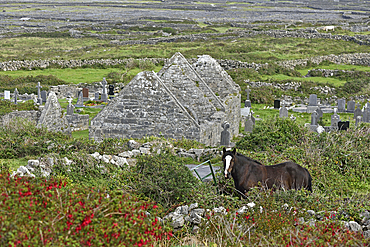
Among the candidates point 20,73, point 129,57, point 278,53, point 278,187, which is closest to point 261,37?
point 278,53

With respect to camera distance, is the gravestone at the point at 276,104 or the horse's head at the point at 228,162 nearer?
the horse's head at the point at 228,162

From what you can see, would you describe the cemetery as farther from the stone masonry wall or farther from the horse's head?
the horse's head

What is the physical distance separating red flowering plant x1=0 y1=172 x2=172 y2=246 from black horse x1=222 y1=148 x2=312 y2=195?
2.96 metres

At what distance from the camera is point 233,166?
10789 millimetres

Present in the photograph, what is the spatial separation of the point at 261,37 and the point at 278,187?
73.9 metres

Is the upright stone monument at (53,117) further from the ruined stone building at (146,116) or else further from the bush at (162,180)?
the bush at (162,180)

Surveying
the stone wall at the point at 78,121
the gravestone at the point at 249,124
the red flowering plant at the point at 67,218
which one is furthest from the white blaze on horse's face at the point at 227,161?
the stone wall at the point at 78,121

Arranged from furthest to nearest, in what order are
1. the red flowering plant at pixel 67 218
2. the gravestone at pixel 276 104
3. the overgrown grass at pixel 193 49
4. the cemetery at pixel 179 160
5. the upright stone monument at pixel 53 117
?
the overgrown grass at pixel 193 49
the gravestone at pixel 276 104
the upright stone monument at pixel 53 117
the cemetery at pixel 179 160
the red flowering plant at pixel 67 218

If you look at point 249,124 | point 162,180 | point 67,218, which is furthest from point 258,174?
point 249,124

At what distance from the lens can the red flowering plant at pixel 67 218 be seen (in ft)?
22.0

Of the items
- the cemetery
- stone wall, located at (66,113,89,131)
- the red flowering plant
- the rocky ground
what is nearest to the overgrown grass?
the cemetery

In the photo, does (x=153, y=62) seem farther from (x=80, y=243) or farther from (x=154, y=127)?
(x=80, y=243)

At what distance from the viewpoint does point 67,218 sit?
7.18 m

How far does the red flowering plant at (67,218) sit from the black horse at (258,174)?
2959 mm
